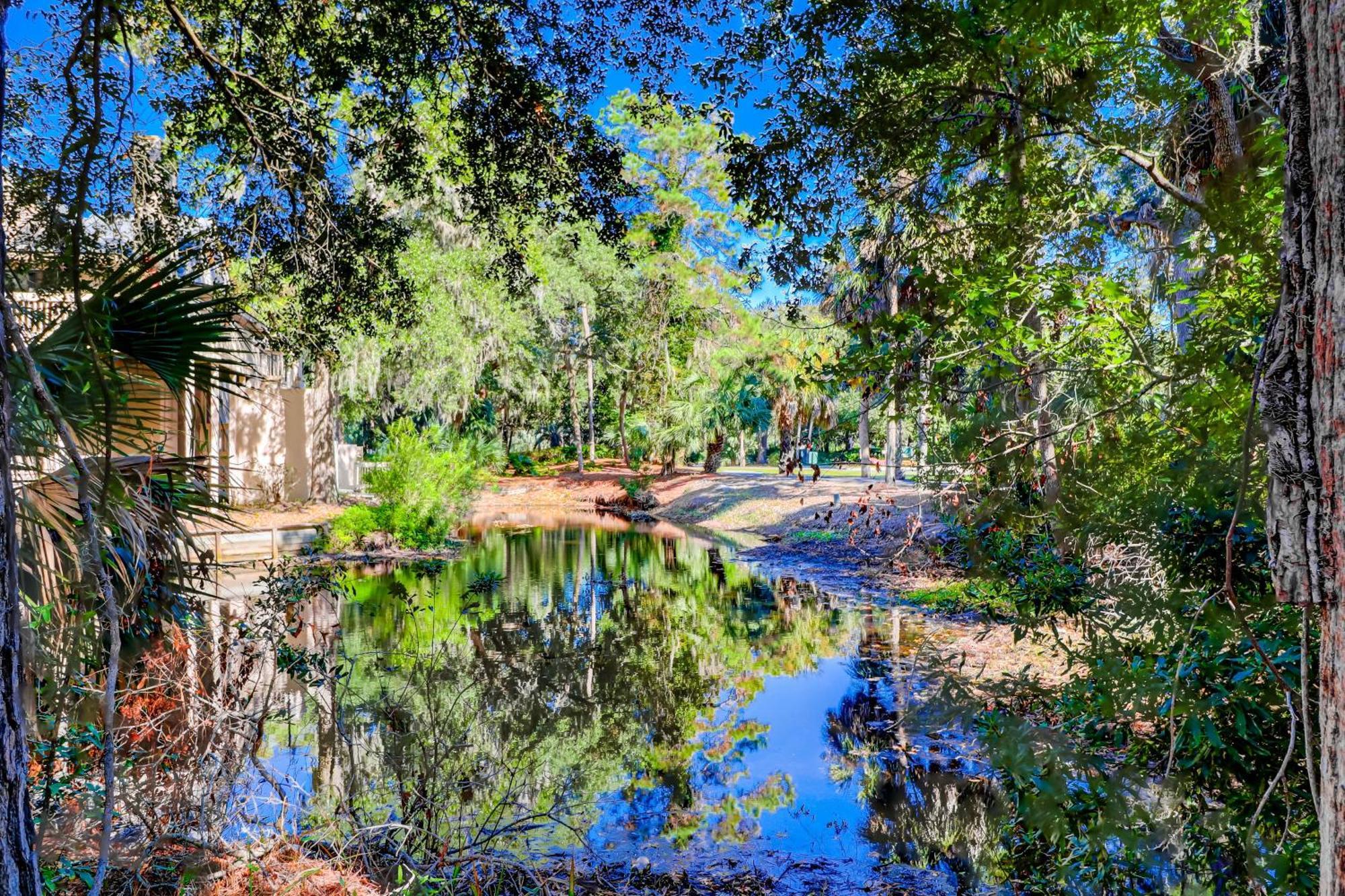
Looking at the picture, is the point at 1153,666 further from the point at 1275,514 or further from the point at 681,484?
the point at 681,484

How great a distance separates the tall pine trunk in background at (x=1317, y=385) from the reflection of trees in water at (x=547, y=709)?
4.11m

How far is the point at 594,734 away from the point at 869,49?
5786 mm

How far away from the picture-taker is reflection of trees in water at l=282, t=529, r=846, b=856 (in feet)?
19.0

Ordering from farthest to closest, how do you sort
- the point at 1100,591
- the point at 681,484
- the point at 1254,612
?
the point at 681,484, the point at 1100,591, the point at 1254,612

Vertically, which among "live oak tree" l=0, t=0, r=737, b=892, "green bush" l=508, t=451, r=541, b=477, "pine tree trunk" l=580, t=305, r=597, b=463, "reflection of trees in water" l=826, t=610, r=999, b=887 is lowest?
"reflection of trees in water" l=826, t=610, r=999, b=887

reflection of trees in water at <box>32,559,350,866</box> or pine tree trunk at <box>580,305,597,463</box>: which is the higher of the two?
pine tree trunk at <box>580,305,597,463</box>

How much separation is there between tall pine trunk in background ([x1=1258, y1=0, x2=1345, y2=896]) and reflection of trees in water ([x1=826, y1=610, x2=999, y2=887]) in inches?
110

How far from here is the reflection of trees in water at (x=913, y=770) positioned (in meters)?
5.61

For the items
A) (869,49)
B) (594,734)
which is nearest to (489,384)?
(594,734)

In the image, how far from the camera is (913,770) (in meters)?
6.91

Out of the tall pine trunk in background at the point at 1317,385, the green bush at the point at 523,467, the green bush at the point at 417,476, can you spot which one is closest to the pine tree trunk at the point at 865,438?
the tall pine trunk in background at the point at 1317,385

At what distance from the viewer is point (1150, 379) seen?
505cm

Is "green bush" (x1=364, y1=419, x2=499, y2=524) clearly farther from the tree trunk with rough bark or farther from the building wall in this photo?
the tree trunk with rough bark

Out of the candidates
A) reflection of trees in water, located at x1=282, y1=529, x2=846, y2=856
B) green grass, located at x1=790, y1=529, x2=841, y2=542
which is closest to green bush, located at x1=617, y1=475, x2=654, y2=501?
green grass, located at x1=790, y1=529, x2=841, y2=542
